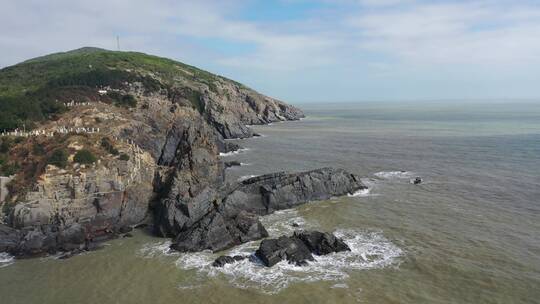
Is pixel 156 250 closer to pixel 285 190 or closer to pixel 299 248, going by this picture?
pixel 299 248

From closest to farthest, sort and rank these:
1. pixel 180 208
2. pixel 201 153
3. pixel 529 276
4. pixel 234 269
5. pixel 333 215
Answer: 1. pixel 529 276
2. pixel 234 269
3. pixel 180 208
4. pixel 333 215
5. pixel 201 153

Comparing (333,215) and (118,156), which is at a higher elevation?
(118,156)

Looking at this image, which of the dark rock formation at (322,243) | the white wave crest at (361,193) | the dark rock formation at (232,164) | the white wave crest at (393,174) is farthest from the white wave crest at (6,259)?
the white wave crest at (393,174)

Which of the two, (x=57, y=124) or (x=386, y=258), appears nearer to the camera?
(x=386, y=258)

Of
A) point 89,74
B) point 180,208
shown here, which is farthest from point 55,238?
point 89,74

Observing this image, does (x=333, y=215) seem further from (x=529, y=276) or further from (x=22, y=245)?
(x=22, y=245)

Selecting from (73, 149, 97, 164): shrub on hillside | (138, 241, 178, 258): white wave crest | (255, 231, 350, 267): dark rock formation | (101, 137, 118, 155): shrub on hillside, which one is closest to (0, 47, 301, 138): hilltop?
(101, 137, 118, 155): shrub on hillside

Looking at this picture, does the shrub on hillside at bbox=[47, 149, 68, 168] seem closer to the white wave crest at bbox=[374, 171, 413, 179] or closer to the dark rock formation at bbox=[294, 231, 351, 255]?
the dark rock formation at bbox=[294, 231, 351, 255]
